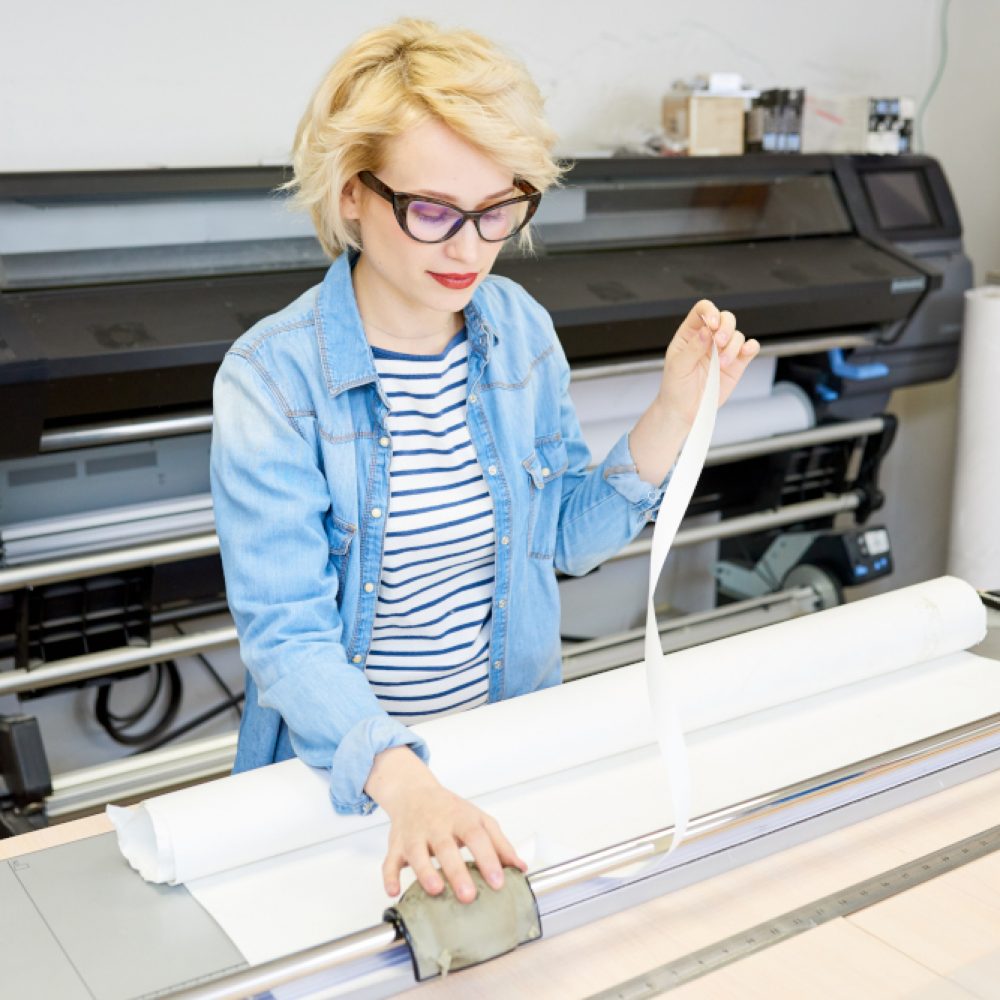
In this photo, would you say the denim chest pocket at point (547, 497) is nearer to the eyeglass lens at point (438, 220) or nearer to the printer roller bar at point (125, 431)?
the eyeglass lens at point (438, 220)

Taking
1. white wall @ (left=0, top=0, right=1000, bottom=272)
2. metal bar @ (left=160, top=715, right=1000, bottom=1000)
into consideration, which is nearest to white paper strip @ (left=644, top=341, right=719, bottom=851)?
metal bar @ (left=160, top=715, right=1000, bottom=1000)

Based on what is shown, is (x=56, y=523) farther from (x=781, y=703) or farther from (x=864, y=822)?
(x=864, y=822)

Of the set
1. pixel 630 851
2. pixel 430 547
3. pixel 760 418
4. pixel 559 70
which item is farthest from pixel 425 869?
pixel 559 70

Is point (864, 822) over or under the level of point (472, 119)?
under

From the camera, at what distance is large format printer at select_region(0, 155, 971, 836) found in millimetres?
1843

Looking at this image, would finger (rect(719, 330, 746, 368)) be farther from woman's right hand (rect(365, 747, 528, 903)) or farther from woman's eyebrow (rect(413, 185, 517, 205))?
woman's right hand (rect(365, 747, 528, 903))

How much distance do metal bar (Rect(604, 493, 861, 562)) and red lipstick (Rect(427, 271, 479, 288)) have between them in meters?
1.41

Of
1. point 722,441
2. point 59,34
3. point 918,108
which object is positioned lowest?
point 722,441

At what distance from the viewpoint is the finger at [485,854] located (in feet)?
2.80

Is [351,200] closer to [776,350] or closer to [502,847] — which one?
[502,847]

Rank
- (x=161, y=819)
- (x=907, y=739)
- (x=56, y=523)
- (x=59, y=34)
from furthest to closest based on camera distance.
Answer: (x=59, y=34) → (x=56, y=523) → (x=907, y=739) → (x=161, y=819)

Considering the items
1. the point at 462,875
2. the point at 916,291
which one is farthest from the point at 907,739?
the point at 916,291

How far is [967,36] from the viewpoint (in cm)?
316

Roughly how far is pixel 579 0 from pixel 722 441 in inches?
37.2
